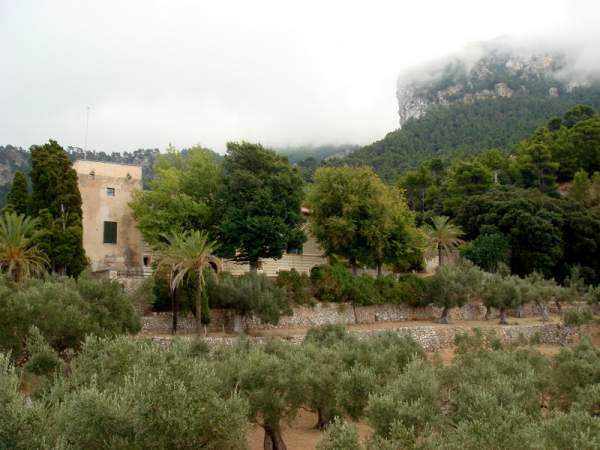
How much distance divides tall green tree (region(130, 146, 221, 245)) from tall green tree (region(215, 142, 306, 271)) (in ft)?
5.72

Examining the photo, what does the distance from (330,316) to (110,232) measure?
16.7m

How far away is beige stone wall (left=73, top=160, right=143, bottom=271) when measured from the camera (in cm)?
4034

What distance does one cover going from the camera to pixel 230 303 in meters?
34.8

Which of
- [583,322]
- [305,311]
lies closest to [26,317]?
[305,311]

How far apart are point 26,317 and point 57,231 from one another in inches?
578

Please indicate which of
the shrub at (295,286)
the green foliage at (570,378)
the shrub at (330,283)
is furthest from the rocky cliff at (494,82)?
the green foliage at (570,378)

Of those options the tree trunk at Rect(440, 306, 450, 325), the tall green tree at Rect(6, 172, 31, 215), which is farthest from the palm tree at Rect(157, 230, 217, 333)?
the tree trunk at Rect(440, 306, 450, 325)

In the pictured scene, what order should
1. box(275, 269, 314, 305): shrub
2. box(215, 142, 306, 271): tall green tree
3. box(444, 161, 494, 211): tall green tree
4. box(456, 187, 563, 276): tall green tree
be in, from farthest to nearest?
box(444, 161, 494, 211): tall green tree, box(456, 187, 563, 276): tall green tree, box(275, 269, 314, 305): shrub, box(215, 142, 306, 271): tall green tree

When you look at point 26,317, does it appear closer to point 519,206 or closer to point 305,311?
point 305,311

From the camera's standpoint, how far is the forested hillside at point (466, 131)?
10619 centimetres

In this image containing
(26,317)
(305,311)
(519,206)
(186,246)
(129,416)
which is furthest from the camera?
(519,206)

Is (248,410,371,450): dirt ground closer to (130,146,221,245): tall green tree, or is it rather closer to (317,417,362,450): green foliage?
(317,417,362,450): green foliage

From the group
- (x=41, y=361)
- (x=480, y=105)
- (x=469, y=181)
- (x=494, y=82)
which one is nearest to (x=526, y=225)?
(x=469, y=181)

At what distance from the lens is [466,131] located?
121m
